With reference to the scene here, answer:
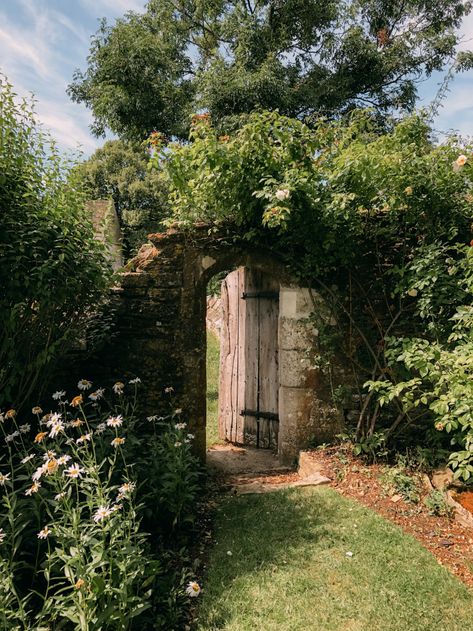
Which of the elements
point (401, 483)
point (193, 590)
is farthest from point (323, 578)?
point (401, 483)

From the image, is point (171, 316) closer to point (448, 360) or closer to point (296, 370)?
point (296, 370)

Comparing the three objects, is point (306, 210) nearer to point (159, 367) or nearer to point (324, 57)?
point (159, 367)

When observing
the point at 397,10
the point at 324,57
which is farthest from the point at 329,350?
the point at 397,10

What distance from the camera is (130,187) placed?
788 inches

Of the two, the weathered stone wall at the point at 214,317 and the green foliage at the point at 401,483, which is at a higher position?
the weathered stone wall at the point at 214,317

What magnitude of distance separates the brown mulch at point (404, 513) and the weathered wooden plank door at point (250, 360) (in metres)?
1.27

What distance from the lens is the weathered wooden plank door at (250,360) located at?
5707 millimetres

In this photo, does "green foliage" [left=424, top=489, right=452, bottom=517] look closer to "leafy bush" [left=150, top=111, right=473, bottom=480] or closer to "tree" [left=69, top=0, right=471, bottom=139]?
"leafy bush" [left=150, top=111, right=473, bottom=480]

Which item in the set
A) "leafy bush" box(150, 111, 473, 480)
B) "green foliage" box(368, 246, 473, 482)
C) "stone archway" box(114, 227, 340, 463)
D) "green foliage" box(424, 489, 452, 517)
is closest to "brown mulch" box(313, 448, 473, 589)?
"green foliage" box(424, 489, 452, 517)

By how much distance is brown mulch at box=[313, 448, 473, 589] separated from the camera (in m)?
3.04

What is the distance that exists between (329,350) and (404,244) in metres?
1.40

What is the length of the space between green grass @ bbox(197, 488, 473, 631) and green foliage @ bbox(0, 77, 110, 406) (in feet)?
6.91

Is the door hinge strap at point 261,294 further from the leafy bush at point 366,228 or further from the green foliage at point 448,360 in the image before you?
the green foliage at point 448,360

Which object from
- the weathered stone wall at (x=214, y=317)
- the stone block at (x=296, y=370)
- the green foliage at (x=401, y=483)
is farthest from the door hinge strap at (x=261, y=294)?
the weathered stone wall at (x=214, y=317)
